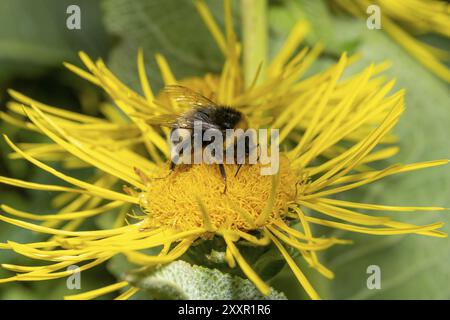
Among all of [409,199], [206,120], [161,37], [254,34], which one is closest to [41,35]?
[161,37]

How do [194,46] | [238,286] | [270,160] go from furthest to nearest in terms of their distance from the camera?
[194,46], [270,160], [238,286]

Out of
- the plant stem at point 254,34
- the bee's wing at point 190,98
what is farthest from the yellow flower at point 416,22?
the bee's wing at point 190,98

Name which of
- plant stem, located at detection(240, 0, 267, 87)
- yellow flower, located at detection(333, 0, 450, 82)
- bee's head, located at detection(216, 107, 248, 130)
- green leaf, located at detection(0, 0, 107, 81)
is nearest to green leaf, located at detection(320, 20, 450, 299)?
yellow flower, located at detection(333, 0, 450, 82)

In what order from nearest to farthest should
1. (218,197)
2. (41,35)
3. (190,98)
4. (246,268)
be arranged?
(246,268) < (218,197) < (190,98) < (41,35)

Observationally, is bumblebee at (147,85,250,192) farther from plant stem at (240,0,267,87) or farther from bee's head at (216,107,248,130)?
plant stem at (240,0,267,87)

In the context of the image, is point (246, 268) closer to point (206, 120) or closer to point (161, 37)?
point (206, 120)
